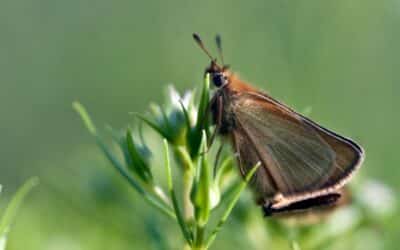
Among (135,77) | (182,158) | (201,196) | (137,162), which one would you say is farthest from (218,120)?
(135,77)

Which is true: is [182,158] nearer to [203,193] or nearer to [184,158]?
[184,158]

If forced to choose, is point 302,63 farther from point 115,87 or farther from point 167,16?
point 115,87

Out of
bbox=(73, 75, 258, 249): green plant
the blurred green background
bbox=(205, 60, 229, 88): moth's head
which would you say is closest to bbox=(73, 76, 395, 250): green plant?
bbox=(73, 75, 258, 249): green plant

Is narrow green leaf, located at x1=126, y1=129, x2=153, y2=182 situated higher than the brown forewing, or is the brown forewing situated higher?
narrow green leaf, located at x1=126, y1=129, x2=153, y2=182

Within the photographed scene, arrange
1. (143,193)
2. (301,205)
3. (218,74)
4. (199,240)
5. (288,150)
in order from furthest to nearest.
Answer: (218,74) < (288,150) < (301,205) < (143,193) < (199,240)

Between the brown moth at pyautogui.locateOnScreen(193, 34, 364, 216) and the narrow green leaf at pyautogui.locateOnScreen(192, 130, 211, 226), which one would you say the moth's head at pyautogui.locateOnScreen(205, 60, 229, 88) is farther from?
the narrow green leaf at pyautogui.locateOnScreen(192, 130, 211, 226)

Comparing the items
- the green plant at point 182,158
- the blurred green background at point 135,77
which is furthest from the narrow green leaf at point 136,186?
the blurred green background at point 135,77
